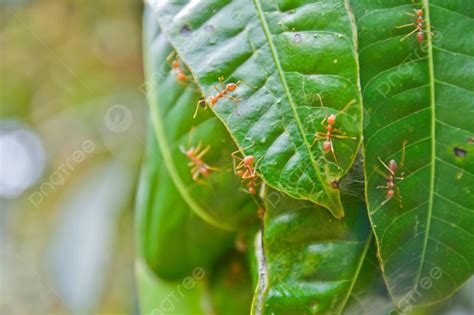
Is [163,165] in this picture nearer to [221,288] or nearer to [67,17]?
[221,288]

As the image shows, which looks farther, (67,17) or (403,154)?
(67,17)

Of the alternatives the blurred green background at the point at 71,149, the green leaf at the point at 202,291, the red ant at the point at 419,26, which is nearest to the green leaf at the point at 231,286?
the green leaf at the point at 202,291

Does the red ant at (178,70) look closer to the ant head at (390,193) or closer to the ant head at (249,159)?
the ant head at (249,159)

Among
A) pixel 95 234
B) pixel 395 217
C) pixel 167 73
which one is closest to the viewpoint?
pixel 395 217

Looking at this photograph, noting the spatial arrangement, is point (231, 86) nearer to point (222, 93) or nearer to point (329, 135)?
point (222, 93)

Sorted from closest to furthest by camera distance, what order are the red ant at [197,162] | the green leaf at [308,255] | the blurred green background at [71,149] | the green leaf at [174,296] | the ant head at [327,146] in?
the ant head at [327,146]
the green leaf at [308,255]
the red ant at [197,162]
the green leaf at [174,296]
the blurred green background at [71,149]

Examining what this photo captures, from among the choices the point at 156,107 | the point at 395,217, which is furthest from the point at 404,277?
the point at 156,107
